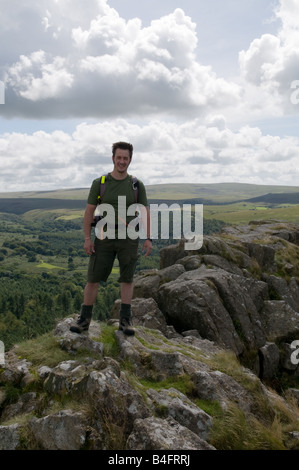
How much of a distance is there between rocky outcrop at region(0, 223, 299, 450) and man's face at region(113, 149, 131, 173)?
194 inches

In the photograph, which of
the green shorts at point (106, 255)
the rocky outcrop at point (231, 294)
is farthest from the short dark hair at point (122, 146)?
the rocky outcrop at point (231, 294)

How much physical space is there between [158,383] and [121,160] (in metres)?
6.13

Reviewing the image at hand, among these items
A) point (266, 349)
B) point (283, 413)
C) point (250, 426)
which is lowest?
point (266, 349)

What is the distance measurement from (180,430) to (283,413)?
374cm

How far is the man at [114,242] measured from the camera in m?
9.88

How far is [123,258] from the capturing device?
10.4m

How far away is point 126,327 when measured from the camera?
11.0 meters

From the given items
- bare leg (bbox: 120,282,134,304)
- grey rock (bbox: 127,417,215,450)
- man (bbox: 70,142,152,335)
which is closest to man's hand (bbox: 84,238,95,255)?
man (bbox: 70,142,152,335)

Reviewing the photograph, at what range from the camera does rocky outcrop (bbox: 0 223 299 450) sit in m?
6.41

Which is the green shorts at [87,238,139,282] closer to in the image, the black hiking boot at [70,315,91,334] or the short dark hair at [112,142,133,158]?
the black hiking boot at [70,315,91,334]

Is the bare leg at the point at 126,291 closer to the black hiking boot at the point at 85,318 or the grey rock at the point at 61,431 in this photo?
the black hiking boot at the point at 85,318

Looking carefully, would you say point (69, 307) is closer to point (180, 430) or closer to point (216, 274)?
point (216, 274)
